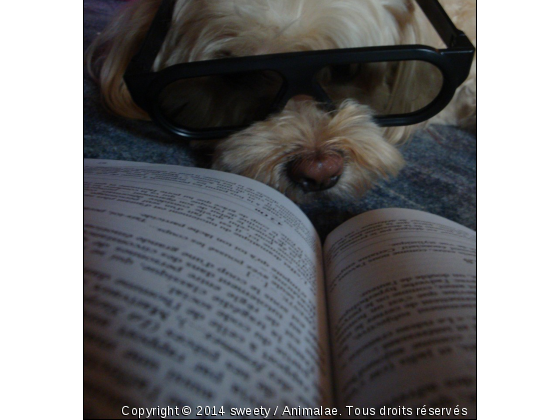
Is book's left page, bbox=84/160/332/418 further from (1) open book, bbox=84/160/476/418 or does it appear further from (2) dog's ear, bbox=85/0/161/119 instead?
(2) dog's ear, bbox=85/0/161/119

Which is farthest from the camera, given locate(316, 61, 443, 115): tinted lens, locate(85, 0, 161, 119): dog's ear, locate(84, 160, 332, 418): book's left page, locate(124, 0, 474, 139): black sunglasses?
locate(85, 0, 161, 119): dog's ear

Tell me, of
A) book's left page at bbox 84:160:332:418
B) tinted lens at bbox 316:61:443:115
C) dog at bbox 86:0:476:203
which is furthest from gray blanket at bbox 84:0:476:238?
book's left page at bbox 84:160:332:418

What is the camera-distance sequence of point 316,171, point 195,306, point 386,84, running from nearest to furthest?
point 195,306, point 316,171, point 386,84

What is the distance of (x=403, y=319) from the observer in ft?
1.13

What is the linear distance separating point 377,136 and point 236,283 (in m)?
0.54

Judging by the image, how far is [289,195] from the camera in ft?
2.23

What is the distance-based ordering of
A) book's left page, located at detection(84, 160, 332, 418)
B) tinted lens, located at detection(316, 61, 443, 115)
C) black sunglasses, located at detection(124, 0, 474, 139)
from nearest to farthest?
book's left page, located at detection(84, 160, 332, 418), black sunglasses, located at detection(124, 0, 474, 139), tinted lens, located at detection(316, 61, 443, 115)

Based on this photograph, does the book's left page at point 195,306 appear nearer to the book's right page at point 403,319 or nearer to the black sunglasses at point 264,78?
the book's right page at point 403,319

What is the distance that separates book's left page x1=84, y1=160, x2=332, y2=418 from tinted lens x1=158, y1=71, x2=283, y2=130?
297 mm

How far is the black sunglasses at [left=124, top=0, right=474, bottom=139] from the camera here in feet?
2.02

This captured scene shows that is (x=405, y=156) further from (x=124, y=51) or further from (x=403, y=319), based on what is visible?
(x=124, y=51)

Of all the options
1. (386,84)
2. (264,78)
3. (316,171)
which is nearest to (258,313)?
(316,171)

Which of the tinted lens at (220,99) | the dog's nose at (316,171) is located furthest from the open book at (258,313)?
the tinted lens at (220,99)

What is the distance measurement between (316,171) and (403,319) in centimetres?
36
